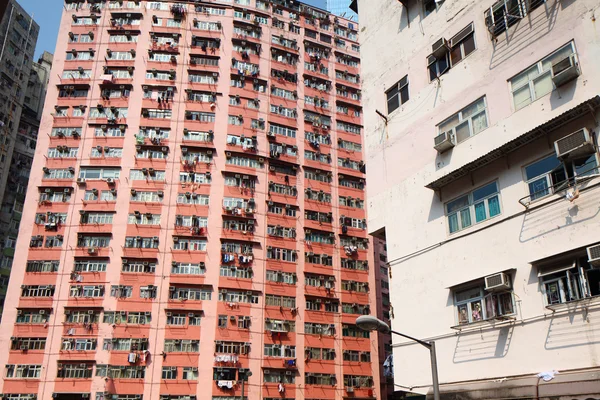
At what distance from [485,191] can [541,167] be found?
185 centimetres

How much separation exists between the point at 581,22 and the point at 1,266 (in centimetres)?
5739

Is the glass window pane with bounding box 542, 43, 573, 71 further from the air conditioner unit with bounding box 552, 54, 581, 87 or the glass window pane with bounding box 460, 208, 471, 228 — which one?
the glass window pane with bounding box 460, 208, 471, 228

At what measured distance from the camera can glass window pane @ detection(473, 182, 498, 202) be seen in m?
14.9

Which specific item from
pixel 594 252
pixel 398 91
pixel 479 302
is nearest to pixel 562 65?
pixel 594 252

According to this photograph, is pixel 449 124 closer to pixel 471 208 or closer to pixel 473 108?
pixel 473 108

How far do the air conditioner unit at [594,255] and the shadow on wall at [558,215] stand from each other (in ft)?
2.54

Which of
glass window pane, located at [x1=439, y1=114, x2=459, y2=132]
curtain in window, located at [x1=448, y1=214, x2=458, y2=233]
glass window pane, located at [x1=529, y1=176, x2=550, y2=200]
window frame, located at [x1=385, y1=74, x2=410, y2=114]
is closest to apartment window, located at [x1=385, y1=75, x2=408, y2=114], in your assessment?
window frame, located at [x1=385, y1=74, x2=410, y2=114]

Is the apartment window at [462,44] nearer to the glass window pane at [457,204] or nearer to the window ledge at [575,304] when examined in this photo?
the glass window pane at [457,204]

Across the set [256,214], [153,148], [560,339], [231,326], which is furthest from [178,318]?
[560,339]

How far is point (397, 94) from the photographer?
19.7m

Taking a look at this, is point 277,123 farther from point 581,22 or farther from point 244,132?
point 581,22

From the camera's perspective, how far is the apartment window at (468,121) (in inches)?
615

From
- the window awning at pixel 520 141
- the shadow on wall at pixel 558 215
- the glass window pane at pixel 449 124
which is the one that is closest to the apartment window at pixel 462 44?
the glass window pane at pixel 449 124

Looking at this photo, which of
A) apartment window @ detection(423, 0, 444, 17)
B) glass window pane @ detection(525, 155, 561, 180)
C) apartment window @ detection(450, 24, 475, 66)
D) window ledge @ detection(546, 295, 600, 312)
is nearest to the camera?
window ledge @ detection(546, 295, 600, 312)
